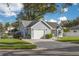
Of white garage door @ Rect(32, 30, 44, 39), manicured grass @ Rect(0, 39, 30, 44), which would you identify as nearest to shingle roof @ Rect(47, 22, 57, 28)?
white garage door @ Rect(32, 30, 44, 39)

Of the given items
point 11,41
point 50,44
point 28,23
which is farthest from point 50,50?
point 11,41

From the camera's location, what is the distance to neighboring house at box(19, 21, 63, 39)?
10.1 meters

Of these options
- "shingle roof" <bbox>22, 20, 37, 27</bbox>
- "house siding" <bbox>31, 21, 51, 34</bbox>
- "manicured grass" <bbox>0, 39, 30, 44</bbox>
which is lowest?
"manicured grass" <bbox>0, 39, 30, 44</bbox>

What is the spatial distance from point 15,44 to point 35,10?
881mm

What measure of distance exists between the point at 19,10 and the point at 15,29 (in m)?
0.43

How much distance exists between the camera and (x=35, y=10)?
1012 centimetres

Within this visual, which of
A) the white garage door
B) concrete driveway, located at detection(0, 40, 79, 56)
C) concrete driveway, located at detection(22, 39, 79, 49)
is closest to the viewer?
concrete driveway, located at detection(0, 40, 79, 56)

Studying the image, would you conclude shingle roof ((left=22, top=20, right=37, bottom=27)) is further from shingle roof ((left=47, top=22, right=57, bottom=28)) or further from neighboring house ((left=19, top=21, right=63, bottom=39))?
shingle roof ((left=47, top=22, right=57, bottom=28))

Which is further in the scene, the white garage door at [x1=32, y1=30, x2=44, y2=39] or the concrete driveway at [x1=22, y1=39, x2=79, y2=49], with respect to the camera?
the white garage door at [x1=32, y1=30, x2=44, y2=39]

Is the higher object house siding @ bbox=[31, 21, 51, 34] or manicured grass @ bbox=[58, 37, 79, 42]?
house siding @ bbox=[31, 21, 51, 34]

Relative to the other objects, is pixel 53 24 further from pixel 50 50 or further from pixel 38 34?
pixel 50 50

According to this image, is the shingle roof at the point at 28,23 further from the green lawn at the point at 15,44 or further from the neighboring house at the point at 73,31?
the neighboring house at the point at 73,31

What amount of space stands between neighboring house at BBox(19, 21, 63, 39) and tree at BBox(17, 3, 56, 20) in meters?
0.13

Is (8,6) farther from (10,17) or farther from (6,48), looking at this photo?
(6,48)
